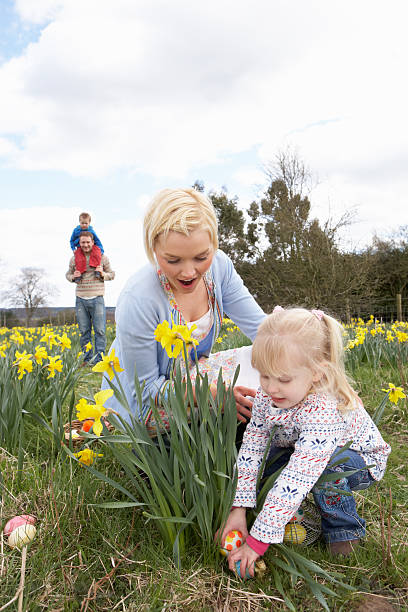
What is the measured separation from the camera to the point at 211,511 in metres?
1.38

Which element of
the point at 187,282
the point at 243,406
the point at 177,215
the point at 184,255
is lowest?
the point at 243,406

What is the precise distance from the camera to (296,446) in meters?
1.41

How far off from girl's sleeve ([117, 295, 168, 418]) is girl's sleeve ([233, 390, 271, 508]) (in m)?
0.45

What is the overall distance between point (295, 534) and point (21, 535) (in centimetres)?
91

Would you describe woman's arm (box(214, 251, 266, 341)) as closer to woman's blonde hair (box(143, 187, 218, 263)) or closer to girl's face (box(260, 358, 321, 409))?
woman's blonde hair (box(143, 187, 218, 263))

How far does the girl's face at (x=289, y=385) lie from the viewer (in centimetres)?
140

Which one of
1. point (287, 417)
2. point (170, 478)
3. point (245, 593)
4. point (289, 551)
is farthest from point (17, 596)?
point (287, 417)

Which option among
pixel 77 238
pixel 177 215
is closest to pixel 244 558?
pixel 177 215

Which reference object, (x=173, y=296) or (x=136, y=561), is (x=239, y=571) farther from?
(x=173, y=296)

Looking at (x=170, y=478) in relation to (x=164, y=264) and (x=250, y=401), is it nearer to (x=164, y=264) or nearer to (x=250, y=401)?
(x=250, y=401)

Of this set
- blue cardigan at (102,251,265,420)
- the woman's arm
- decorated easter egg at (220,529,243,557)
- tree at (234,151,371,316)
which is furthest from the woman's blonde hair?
tree at (234,151,371,316)

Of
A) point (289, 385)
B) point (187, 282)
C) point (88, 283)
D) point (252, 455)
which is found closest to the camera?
point (289, 385)

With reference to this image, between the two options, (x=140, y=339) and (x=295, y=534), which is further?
(x=140, y=339)

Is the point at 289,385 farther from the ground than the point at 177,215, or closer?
closer
